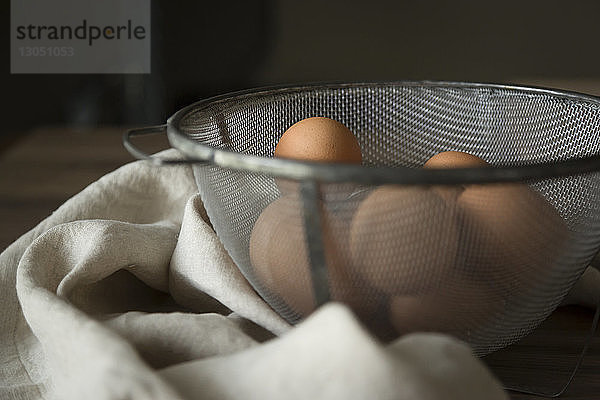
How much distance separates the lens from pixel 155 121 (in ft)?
5.70

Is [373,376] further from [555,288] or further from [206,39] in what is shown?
[206,39]

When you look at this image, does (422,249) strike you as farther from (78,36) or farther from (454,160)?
(78,36)

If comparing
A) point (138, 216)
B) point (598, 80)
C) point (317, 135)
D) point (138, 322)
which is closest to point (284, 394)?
point (138, 322)

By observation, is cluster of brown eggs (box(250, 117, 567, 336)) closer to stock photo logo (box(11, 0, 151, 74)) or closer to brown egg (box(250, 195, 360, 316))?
brown egg (box(250, 195, 360, 316))

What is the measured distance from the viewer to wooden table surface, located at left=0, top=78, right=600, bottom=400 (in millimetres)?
505

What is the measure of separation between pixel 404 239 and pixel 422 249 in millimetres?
12

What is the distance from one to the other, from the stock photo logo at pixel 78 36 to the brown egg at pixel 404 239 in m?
1.32

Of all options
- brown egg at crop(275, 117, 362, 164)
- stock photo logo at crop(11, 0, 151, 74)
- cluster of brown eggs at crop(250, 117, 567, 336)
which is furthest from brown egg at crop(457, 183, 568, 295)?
stock photo logo at crop(11, 0, 151, 74)

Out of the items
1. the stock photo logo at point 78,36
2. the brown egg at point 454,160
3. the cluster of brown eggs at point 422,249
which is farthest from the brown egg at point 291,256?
the stock photo logo at point 78,36

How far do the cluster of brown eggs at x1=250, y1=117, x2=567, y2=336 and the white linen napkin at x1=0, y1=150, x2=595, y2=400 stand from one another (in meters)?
0.06

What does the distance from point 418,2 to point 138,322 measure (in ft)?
5.00

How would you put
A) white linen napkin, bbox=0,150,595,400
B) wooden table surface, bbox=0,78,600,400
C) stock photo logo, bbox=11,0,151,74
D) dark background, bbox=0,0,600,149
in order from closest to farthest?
1. white linen napkin, bbox=0,150,595,400
2. wooden table surface, bbox=0,78,600,400
3. stock photo logo, bbox=11,0,151,74
4. dark background, bbox=0,0,600,149

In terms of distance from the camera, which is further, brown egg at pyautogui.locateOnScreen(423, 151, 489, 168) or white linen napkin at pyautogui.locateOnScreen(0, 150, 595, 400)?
brown egg at pyautogui.locateOnScreen(423, 151, 489, 168)

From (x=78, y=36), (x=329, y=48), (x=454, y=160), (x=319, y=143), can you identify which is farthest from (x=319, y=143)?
(x=329, y=48)
